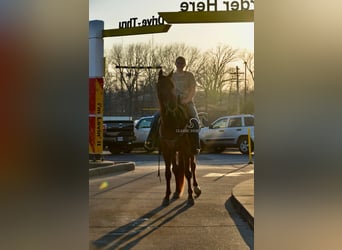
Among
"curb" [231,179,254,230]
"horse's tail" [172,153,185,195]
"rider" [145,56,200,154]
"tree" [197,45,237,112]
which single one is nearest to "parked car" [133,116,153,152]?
"rider" [145,56,200,154]

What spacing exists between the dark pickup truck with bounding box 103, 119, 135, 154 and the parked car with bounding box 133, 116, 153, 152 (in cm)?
3

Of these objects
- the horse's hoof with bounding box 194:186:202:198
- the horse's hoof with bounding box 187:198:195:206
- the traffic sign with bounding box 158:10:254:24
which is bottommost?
the horse's hoof with bounding box 187:198:195:206

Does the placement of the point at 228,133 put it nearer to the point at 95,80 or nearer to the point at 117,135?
the point at 117,135

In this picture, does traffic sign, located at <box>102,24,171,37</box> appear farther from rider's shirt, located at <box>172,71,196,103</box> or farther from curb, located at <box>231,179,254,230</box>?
curb, located at <box>231,179,254,230</box>

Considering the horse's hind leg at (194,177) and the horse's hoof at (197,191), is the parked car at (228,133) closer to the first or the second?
the horse's hind leg at (194,177)

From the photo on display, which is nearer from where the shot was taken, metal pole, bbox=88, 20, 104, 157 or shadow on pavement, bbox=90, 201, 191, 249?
metal pole, bbox=88, 20, 104, 157

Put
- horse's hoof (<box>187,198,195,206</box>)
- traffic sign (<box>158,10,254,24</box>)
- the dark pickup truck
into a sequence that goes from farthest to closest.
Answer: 1. horse's hoof (<box>187,198,195,206</box>)
2. the dark pickup truck
3. traffic sign (<box>158,10,254,24</box>)

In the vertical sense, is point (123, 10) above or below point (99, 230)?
above

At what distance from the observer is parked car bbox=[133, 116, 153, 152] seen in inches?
97.6

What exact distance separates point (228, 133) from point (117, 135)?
462mm
